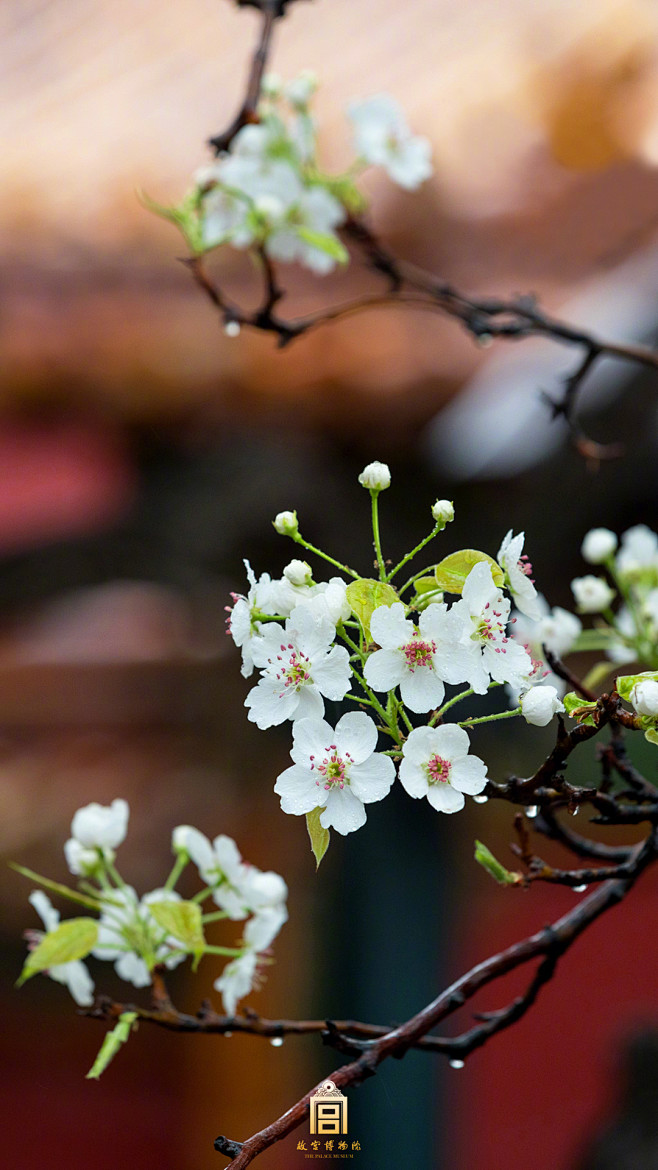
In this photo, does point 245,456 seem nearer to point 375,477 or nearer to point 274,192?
point 274,192

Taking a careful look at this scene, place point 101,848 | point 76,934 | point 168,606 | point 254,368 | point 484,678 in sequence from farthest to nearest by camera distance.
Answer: point 254,368
point 168,606
point 101,848
point 76,934
point 484,678

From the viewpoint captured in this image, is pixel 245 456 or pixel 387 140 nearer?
pixel 387 140

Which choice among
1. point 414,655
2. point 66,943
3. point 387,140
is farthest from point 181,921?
point 387,140

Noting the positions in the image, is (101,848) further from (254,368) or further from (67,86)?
(67,86)

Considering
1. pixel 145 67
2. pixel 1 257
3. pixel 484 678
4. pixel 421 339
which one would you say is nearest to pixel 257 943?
pixel 484 678

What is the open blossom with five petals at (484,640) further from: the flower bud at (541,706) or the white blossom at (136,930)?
the white blossom at (136,930)
